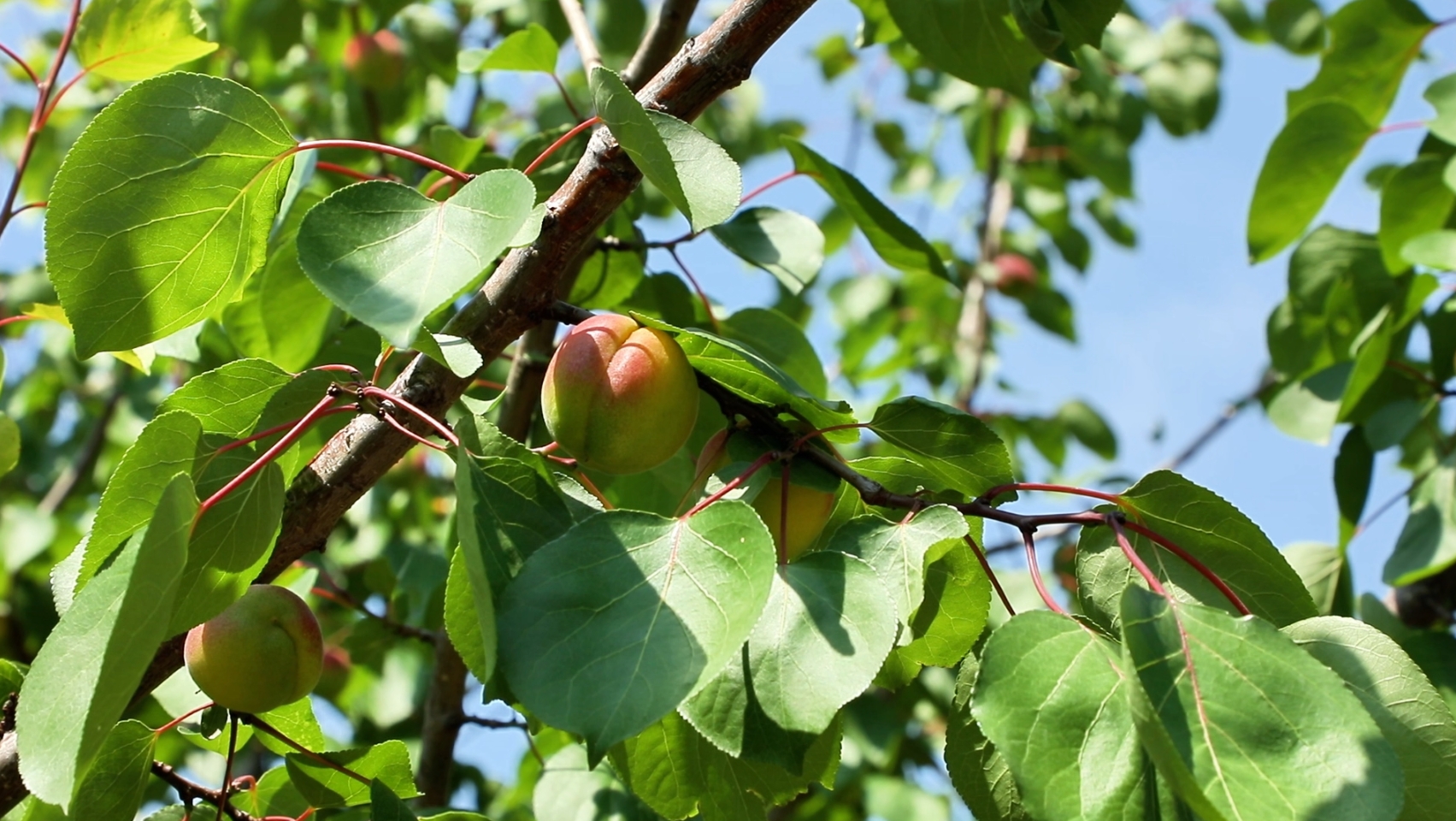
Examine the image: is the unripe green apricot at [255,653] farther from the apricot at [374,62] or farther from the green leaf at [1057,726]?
the apricot at [374,62]

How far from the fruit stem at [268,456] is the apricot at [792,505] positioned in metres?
0.28

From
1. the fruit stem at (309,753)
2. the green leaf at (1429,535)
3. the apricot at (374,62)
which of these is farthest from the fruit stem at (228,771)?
the apricot at (374,62)

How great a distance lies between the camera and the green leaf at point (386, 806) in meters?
0.89

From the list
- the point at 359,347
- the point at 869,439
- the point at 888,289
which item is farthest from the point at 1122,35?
the point at 359,347

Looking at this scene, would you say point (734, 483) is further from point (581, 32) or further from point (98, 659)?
point (581, 32)

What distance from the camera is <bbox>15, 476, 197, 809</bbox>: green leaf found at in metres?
0.68

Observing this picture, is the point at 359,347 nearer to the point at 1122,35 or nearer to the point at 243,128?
the point at 243,128

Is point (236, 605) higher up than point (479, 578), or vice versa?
point (479, 578)

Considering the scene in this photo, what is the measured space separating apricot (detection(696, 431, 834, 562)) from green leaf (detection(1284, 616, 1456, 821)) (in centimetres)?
34

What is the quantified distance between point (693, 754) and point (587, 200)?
0.42 metres

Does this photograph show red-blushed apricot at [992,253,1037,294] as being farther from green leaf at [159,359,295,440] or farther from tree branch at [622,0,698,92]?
green leaf at [159,359,295,440]

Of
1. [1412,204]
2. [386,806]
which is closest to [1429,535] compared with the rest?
[1412,204]

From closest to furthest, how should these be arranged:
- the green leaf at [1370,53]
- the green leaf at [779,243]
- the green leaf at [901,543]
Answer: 1. the green leaf at [901,543]
2. the green leaf at [779,243]
3. the green leaf at [1370,53]

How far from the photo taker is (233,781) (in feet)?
3.83
